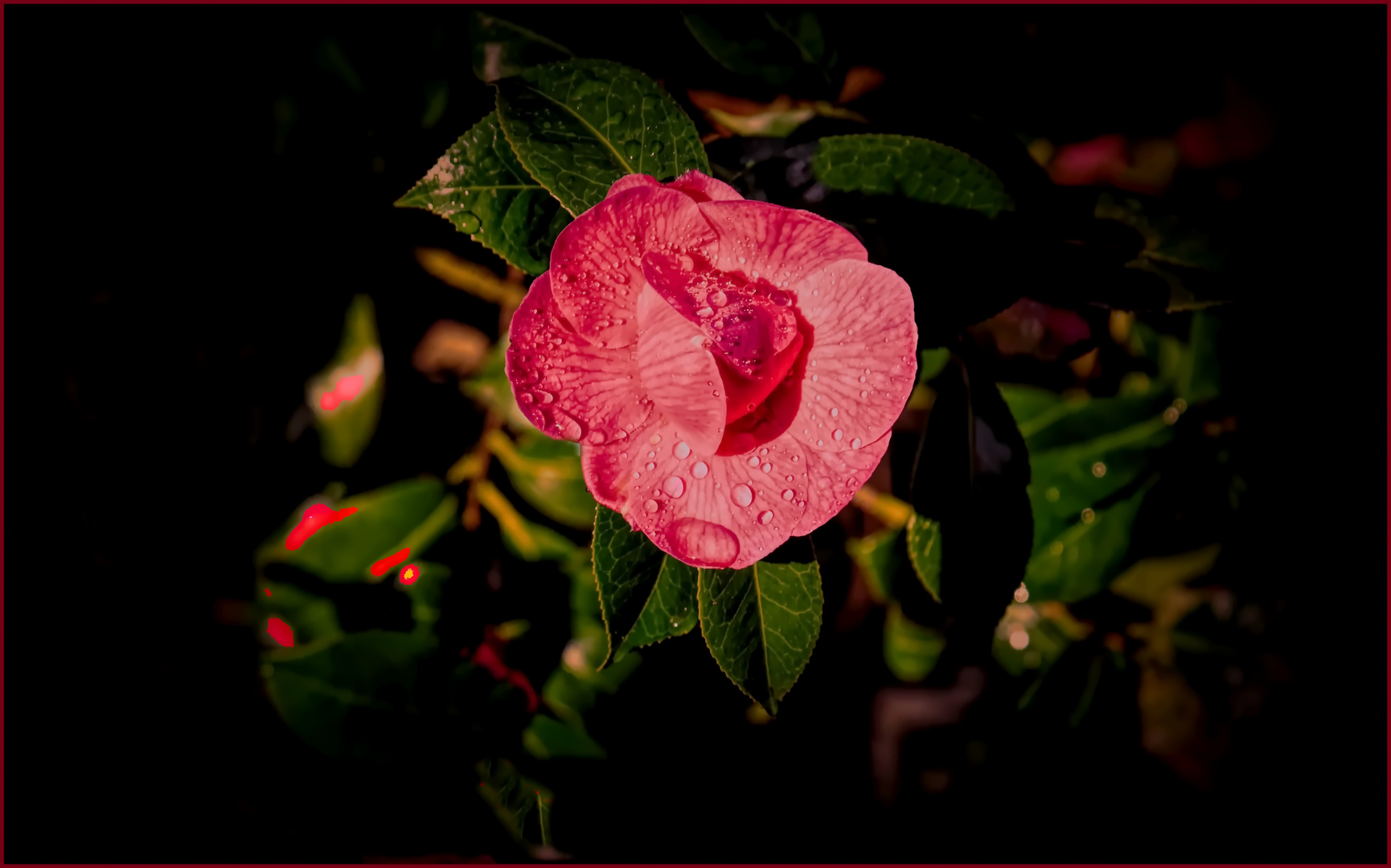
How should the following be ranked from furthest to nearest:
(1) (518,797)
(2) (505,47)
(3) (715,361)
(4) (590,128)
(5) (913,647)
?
Answer: (5) (913,647), (1) (518,797), (2) (505,47), (4) (590,128), (3) (715,361)

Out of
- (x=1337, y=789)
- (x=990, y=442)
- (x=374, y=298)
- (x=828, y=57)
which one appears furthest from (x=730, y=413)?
(x=1337, y=789)

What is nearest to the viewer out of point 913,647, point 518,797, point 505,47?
point 505,47

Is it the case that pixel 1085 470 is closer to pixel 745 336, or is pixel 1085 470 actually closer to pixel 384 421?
pixel 745 336

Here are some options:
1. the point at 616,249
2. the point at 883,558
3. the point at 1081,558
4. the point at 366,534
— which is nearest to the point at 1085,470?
the point at 1081,558

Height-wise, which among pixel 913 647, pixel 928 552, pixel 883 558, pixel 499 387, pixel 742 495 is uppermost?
pixel 742 495

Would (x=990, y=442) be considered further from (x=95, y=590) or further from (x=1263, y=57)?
(x=95, y=590)

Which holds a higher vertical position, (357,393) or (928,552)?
(357,393)

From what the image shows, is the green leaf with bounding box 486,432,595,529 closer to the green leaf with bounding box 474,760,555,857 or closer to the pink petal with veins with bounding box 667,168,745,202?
the green leaf with bounding box 474,760,555,857

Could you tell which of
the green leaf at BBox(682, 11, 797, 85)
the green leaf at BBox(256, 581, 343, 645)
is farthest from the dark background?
the green leaf at BBox(256, 581, 343, 645)
